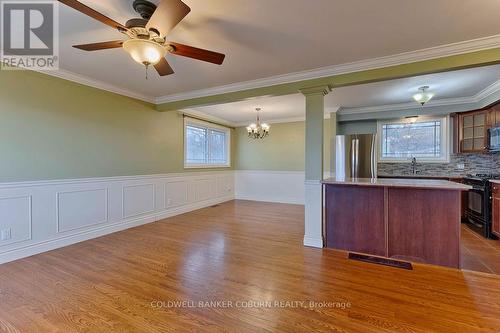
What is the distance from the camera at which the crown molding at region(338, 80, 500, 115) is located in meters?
4.14

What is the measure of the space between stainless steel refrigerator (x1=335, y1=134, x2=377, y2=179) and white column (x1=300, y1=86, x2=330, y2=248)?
3.70ft

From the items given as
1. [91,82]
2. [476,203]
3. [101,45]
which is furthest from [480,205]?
[91,82]

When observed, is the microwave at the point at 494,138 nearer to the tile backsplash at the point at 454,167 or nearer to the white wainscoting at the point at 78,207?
the tile backsplash at the point at 454,167

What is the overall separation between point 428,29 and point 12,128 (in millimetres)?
4759

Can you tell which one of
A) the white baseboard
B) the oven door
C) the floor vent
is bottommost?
the floor vent

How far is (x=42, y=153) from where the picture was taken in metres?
3.25

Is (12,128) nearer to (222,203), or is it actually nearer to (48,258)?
(48,258)

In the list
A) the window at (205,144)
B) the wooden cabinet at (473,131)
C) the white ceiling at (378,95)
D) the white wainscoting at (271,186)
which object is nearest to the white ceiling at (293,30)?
the white ceiling at (378,95)

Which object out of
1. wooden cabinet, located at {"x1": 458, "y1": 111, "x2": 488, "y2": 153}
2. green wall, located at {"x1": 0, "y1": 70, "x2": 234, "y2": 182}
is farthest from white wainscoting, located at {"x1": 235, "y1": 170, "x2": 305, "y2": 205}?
wooden cabinet, located at {"x1": 458, "y1": 111, "x2": 488, "y2": 153}

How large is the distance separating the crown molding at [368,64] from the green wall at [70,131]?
4.22 ft

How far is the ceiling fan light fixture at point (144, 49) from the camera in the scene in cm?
188

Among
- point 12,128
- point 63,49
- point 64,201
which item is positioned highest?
point 63,49

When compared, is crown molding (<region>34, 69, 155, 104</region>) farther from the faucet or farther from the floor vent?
the faucet

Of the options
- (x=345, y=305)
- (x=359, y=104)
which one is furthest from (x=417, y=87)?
(x=345, y=305)
